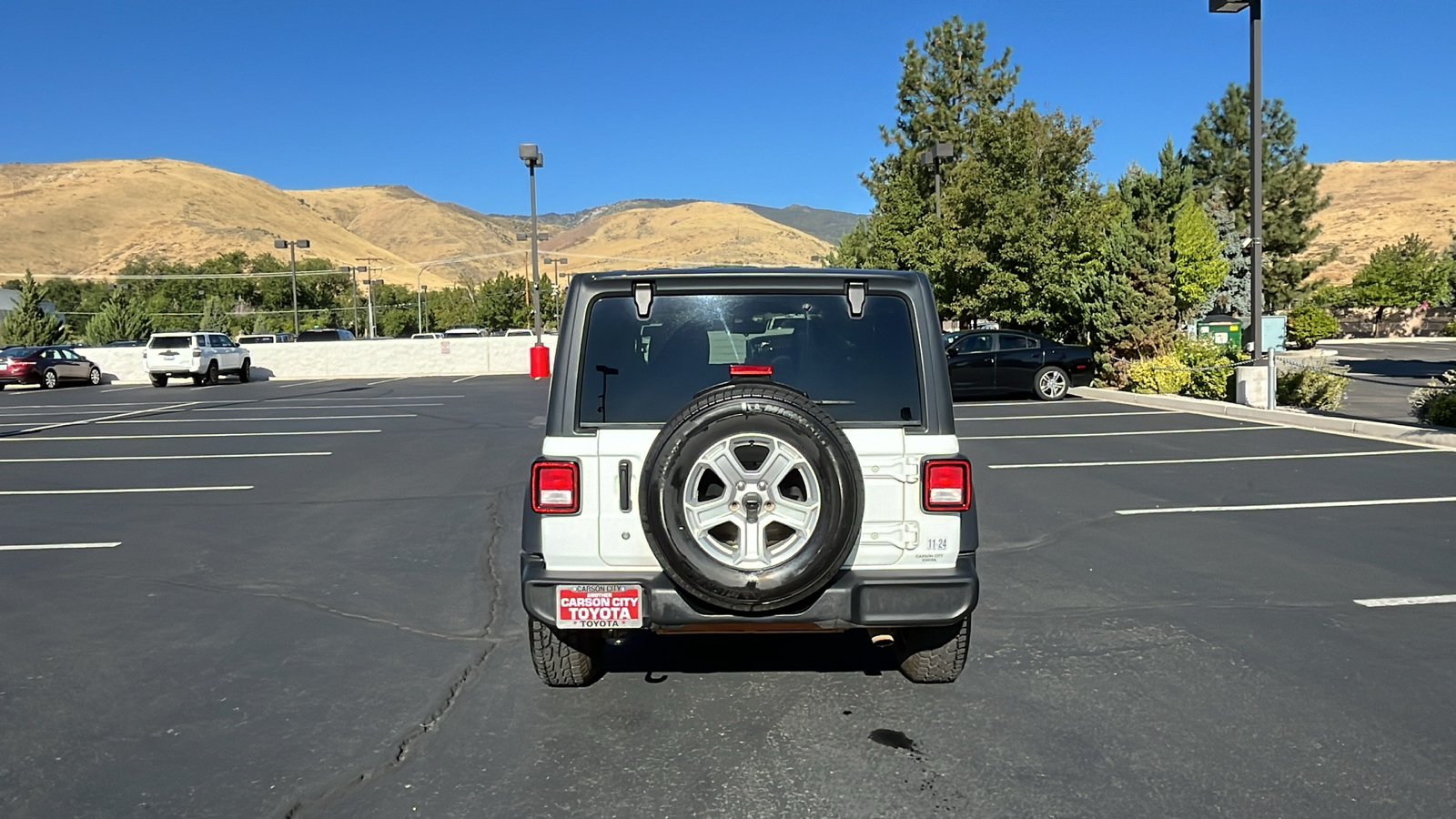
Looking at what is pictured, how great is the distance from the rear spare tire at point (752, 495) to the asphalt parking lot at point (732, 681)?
2.31 feet

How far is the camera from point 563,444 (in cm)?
432

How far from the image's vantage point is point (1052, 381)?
73.0 feet

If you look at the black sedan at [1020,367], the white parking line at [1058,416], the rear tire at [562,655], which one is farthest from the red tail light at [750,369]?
the black sedan at [1020,367]

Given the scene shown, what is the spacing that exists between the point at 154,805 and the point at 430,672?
1.58m

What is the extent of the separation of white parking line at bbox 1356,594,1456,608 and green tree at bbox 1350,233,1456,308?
6336cm

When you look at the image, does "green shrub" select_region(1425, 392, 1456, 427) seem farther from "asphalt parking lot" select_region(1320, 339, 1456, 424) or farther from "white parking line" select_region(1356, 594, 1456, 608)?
"white parking line" select_region(1356, 594, 1456, 608)

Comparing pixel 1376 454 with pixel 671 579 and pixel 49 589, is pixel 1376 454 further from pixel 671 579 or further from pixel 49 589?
pixel 49 589

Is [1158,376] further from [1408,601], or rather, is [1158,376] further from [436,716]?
[436,716]

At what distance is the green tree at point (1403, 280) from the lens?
200ft

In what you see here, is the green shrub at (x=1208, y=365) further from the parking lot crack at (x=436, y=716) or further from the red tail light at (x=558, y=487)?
the red tail light at (x=558, y=487)

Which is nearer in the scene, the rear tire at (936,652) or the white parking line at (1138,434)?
the rear tire at (936,652)

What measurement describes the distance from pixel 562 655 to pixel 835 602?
51.7 inches

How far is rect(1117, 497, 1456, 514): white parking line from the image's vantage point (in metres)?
9.48

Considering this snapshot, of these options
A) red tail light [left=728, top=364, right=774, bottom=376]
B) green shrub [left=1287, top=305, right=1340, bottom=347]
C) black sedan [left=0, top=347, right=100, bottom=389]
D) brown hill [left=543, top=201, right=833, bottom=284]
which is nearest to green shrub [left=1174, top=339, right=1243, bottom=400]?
red tail light [left=728, top=364, right=774, bottom=376]
